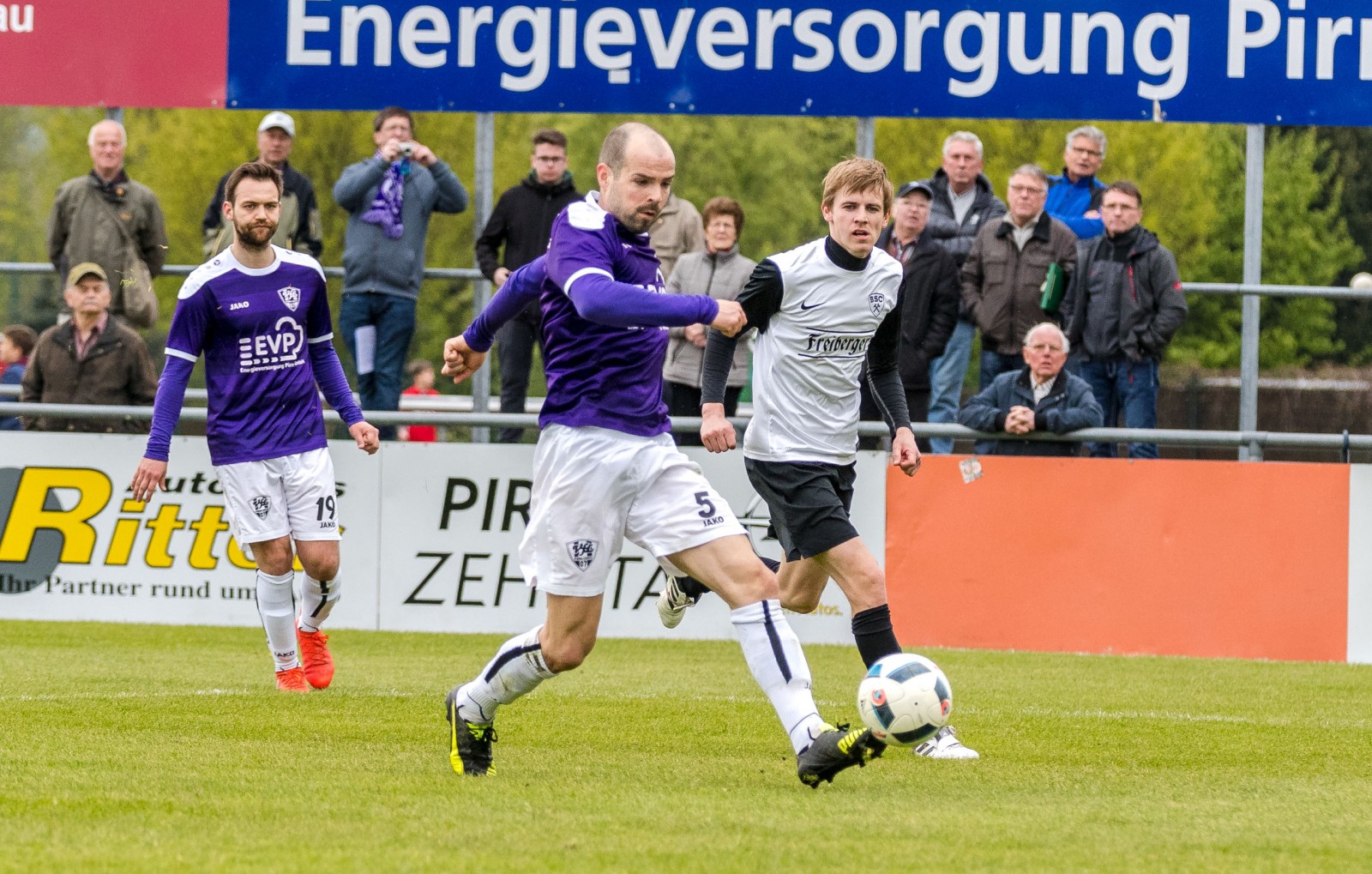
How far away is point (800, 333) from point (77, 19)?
838 cm

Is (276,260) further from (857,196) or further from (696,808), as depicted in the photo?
(696,808)

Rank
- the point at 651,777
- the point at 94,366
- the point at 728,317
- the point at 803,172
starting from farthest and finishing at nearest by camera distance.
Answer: the point at 803,172 < the point at 94,366 < the point at 651,777 < the point at 728,317

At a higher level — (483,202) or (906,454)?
(483,202)

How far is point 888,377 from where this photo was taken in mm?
7961

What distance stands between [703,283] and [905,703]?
6.62m

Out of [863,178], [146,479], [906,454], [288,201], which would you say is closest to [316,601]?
[146,479]

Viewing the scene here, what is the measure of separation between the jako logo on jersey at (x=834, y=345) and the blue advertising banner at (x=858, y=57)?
231 inches

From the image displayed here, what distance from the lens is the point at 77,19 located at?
14.0m

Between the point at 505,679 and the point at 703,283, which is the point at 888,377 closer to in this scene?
the point at 505,679

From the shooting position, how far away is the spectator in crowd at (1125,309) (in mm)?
12180

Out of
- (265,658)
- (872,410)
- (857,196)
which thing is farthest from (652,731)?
(872,410)

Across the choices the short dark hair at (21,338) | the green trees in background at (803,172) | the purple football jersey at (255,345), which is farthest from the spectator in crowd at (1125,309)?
the green trees in background at (803,172)

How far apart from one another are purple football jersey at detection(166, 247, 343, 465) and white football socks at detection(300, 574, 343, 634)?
670mm

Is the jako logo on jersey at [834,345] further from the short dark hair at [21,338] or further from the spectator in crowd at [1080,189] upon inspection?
the short dark hair at [21,338]
